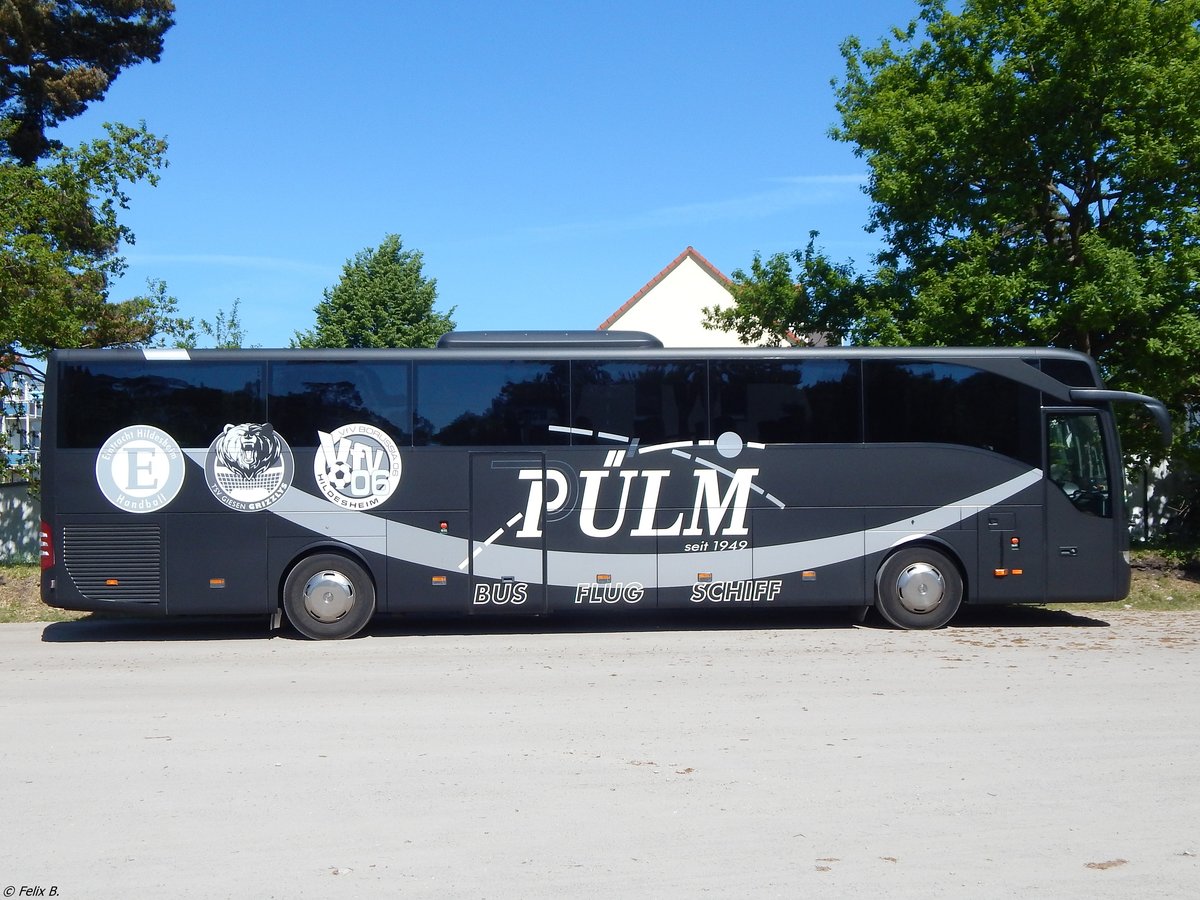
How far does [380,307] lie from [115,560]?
29.5 metres

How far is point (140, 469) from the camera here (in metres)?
12.4

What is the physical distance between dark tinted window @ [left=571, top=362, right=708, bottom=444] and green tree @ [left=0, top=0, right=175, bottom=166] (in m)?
15.2

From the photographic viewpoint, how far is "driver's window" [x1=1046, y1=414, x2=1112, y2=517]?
13.2 m

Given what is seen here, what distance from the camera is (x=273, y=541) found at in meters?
12.6

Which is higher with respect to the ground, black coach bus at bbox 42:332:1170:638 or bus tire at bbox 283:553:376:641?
black coach bus at bbox 42:332:1170:638

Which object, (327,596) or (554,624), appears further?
(554,624)

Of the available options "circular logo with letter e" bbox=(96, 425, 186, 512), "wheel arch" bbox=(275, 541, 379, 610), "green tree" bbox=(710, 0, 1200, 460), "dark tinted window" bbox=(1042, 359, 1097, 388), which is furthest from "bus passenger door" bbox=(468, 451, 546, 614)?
"green tree" bbox=(710, 0, 1200, 460)

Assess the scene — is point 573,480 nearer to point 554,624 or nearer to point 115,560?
point 554,624

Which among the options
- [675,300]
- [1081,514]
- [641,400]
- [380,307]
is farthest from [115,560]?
[675,300]

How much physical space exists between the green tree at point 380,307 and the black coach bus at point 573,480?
27.9m

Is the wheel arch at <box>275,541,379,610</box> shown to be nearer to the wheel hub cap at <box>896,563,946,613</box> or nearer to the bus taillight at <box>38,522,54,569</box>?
the bus taillight at <box>38,522,54,569</box>

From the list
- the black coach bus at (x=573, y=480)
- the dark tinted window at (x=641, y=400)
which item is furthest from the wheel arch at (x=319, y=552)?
the dark tinted window at (x=641, y=400)

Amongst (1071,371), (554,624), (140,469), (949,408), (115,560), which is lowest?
(554,624)

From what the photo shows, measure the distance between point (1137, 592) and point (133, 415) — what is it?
14334 millimetres
